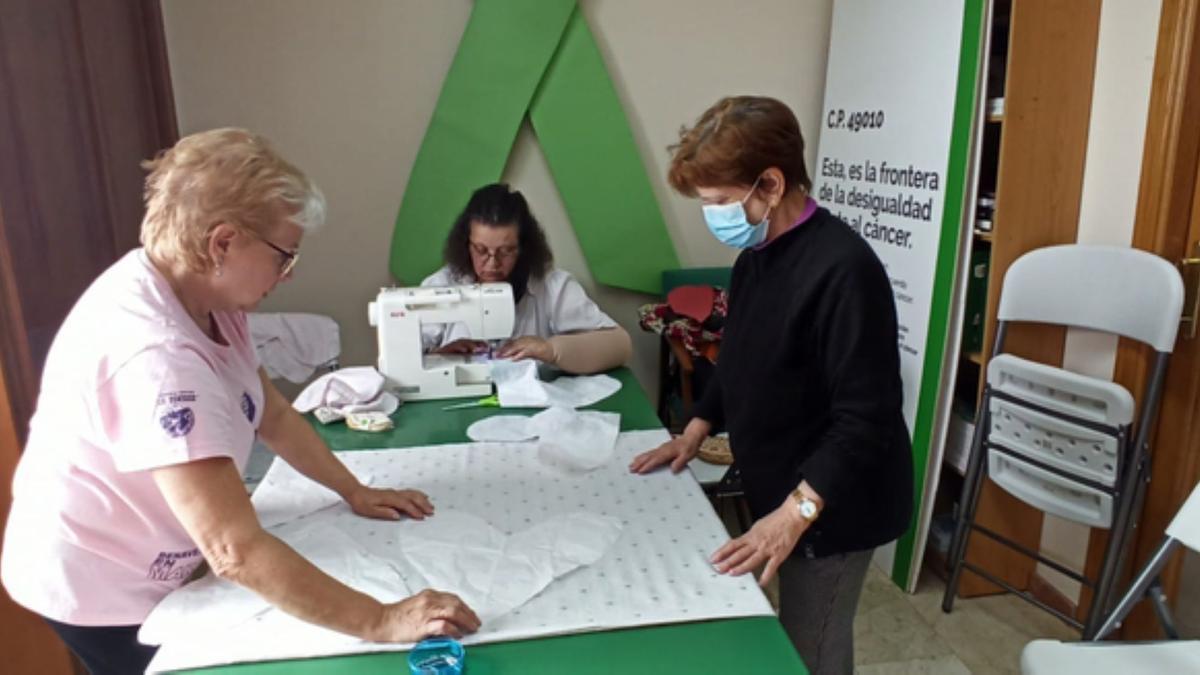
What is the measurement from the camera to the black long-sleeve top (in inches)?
46.2

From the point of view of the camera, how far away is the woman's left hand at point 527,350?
2.04 metres

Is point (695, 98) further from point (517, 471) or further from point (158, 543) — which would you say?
point (158, 543)

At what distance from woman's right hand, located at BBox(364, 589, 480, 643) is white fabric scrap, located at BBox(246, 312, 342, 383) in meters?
1.98

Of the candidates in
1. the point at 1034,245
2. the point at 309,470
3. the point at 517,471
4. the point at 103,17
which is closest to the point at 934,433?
the point at 1034,245

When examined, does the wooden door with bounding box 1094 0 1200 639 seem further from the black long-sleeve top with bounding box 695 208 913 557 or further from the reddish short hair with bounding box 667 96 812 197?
the reddish short hair with bounding box 667 96 812 197

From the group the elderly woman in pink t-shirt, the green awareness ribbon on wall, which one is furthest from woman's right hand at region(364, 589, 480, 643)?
the green awareness ribbon on wall

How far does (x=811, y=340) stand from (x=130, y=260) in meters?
0.95

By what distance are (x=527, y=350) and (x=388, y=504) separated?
30.3 inches

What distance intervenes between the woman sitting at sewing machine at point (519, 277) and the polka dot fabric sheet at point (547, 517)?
56 centimetres

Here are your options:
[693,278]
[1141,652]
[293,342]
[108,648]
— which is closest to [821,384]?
[1141,652]

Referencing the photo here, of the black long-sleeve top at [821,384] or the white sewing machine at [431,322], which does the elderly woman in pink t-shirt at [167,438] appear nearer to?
the black long-sleeve top at [821,384]

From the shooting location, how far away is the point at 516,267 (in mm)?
2342

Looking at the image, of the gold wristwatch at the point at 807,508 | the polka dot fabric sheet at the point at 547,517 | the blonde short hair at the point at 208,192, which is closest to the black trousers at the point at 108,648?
the polka dot fabric sheet at the point at 547,517

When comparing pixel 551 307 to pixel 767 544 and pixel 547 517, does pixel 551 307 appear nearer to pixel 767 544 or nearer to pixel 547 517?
pixel 547 517
